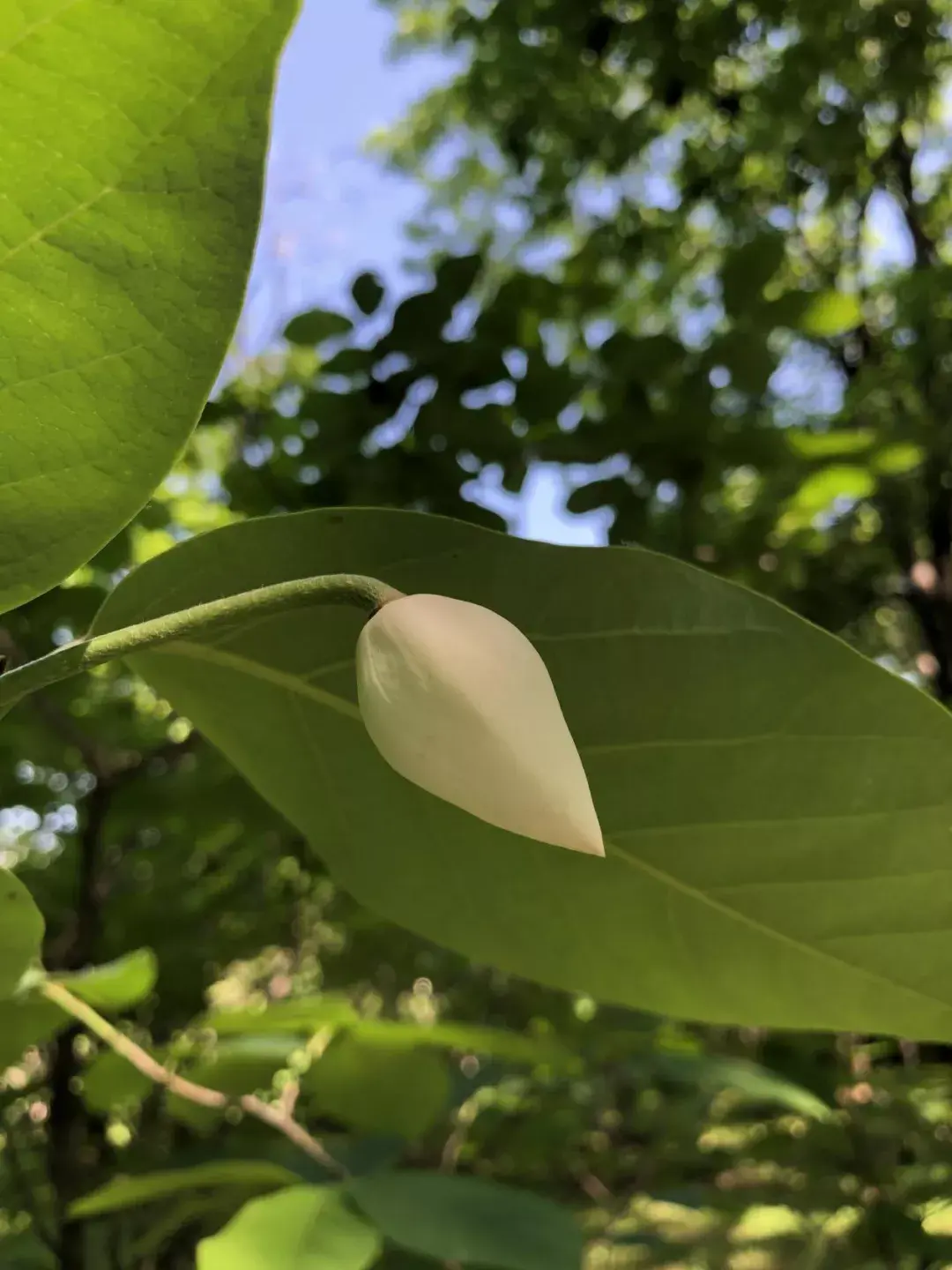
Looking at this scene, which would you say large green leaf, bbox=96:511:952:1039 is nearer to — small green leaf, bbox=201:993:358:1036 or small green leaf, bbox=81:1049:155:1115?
small green leaf, bbox=201:993:358:1036

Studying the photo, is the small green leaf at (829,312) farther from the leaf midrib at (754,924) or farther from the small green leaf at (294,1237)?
the small green leaf at (294,1237)

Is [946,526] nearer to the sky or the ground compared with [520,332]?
nearer to the ground

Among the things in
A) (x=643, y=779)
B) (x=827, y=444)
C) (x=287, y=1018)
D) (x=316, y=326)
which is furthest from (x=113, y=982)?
(x=827, y=444)

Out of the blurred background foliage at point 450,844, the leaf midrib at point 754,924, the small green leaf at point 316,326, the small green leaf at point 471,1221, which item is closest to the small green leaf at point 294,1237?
the small green leaf at point 471,1221

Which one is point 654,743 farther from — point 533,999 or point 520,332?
point 533,999

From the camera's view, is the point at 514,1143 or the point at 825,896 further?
the point at 514,1143

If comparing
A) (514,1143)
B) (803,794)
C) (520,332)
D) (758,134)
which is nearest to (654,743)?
(803,794)

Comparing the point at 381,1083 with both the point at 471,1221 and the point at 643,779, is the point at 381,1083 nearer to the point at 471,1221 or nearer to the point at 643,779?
the point at 471,1221
